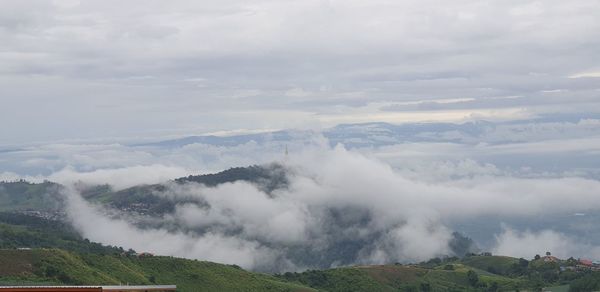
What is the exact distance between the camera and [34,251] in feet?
630

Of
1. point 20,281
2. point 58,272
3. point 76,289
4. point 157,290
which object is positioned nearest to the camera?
point 76,289

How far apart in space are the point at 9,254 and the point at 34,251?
6.43 metres

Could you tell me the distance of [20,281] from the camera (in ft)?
552

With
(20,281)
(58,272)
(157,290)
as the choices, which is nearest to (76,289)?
(157,290)

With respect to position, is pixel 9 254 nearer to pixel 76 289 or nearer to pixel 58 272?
pixel 58 272

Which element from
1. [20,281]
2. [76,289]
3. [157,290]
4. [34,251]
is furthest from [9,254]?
[76,289]

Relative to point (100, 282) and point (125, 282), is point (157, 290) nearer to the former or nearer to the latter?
point (100, 282)

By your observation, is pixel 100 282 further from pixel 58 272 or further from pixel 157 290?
pixel 157 290

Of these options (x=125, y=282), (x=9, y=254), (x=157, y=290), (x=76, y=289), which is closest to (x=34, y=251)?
(x=9, y=254)

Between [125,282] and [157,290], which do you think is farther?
[125,282]

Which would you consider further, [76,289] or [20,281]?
[20,281]

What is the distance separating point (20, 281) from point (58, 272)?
1416 centimetres

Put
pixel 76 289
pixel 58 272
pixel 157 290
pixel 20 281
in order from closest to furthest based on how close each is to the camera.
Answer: pixel 76 289
pixel 157 290
pixel 20 281
pixel 58 272

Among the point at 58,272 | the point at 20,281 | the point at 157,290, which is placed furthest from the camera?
the point at 58,272
